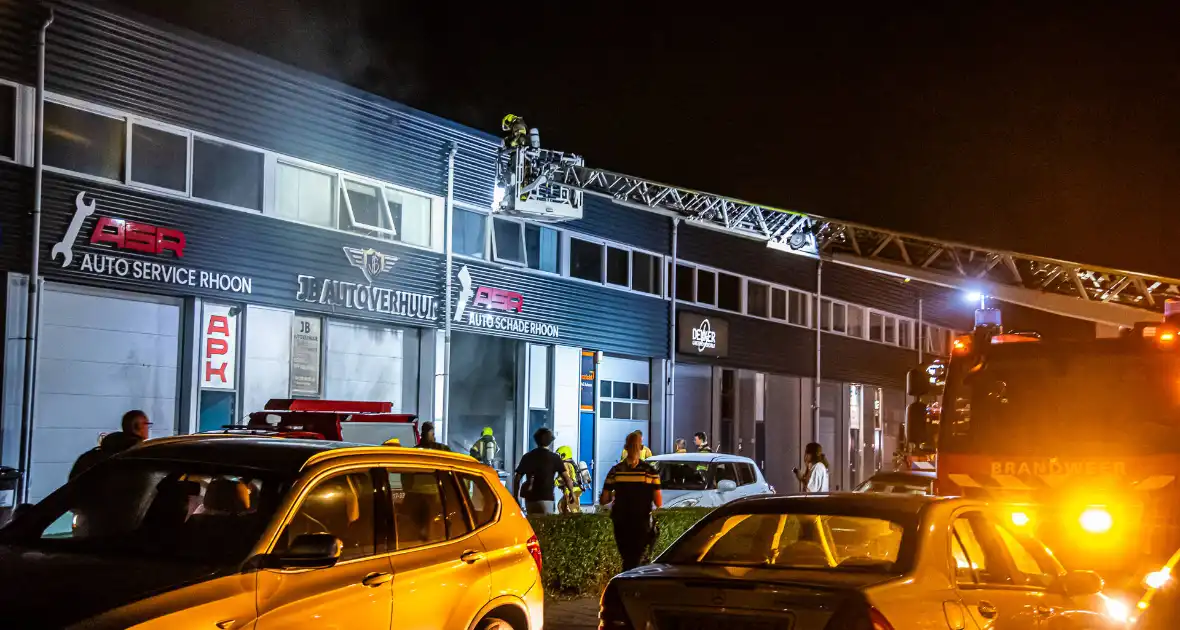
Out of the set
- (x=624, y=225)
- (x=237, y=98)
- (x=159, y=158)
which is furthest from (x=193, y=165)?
(x=624, y=225)

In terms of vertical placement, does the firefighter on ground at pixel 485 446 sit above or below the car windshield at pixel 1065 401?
below

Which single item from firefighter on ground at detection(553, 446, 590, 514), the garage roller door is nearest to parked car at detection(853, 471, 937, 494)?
firefighter on ground at detection(553, 446, 590, 514)

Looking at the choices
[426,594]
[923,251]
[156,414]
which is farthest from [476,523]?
[923,251]

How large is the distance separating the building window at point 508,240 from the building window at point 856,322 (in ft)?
54.4

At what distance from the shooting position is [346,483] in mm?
5645

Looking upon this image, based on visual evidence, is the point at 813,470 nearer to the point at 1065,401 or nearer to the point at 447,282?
the point at 1065,401

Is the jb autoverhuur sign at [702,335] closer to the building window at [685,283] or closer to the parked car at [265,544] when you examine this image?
the building window at [685,283]

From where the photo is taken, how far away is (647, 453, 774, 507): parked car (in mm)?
16625

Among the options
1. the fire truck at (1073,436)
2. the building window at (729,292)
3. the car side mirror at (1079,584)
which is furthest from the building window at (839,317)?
the car side mirror at (1079,584)

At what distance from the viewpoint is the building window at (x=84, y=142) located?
14258mm

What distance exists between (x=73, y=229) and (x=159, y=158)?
5.43 ft

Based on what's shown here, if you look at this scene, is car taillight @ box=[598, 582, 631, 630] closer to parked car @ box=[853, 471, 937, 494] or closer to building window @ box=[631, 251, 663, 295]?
parked car @ box=[853, 471, 937, 494]

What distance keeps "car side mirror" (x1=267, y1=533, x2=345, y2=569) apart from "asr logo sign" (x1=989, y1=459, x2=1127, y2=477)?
726 centimetres

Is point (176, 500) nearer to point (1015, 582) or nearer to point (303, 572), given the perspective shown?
point (303, 572)
